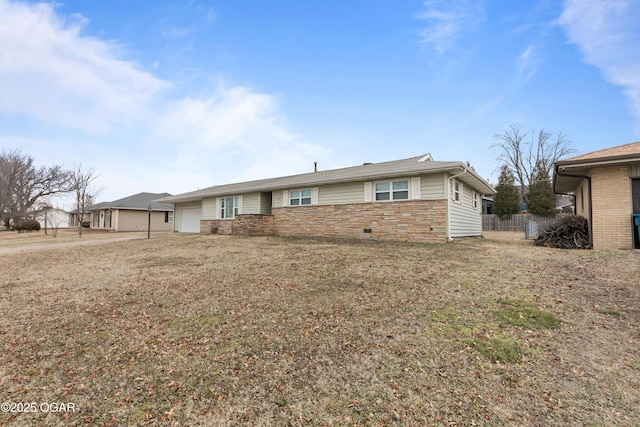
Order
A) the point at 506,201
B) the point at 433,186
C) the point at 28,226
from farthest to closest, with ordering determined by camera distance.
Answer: the point at 28,226 → the point at 506,201 → the point at 433,186

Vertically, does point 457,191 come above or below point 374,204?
above

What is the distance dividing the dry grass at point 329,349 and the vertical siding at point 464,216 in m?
5.60

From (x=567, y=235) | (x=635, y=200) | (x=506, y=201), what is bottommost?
(x=567, y=235)

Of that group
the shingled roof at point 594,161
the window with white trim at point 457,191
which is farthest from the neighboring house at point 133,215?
the shingled roof at point 594,161

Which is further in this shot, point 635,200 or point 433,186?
point 433,186

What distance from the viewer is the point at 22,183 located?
31062mm

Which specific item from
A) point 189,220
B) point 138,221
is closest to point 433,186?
point 189,220

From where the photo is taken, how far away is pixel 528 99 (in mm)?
13500

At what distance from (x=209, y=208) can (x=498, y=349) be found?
65.2ft

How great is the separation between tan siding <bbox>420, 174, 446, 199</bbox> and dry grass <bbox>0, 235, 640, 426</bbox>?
534 cm

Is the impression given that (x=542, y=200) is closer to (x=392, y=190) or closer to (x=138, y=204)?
(x=392, y=190)

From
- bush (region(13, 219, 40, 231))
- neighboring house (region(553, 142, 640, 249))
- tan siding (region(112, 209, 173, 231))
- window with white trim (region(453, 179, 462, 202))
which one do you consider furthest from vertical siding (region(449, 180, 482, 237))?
bush (region(13, 219, 40, 231))

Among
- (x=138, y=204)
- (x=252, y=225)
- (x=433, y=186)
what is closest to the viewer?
(x=433, y=186)

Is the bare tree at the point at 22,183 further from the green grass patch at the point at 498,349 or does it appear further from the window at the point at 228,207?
the green grass patch at the point at 498,349
